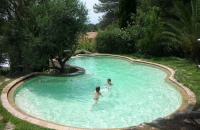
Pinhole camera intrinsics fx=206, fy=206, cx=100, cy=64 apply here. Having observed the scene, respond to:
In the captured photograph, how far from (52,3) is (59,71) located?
4.42 meters

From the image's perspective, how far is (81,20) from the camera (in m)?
11.8

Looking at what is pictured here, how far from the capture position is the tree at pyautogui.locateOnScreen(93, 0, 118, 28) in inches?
1551

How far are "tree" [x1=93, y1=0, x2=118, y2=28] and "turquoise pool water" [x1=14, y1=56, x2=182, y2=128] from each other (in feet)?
91.6

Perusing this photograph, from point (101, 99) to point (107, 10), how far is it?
3420 cm

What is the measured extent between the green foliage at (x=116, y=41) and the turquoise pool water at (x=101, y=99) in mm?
7386

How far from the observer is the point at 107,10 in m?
40.8

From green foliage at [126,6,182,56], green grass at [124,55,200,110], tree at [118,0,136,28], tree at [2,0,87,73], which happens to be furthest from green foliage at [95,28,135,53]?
tree at [2,0,87,73]

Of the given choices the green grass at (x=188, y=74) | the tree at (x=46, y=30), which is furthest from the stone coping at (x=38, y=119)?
the tree at (x=46, y=30)

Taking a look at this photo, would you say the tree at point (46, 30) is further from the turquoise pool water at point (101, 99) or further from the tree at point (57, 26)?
the turquoise pool water at point (101, 99)

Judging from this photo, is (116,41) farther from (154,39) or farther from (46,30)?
(46,30)

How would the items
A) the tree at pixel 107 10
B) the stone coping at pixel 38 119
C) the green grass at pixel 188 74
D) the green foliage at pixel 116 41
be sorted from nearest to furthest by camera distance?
the stone coping at pixel 38 119 < the green grass at pixel 188 74 < the green foliage at pixel 116 41 < the tree at pixel 107 10

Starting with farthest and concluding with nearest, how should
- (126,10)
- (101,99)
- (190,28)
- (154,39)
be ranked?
(126,10), (154,39), (190,28), (101,99)

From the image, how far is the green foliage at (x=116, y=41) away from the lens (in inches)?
819

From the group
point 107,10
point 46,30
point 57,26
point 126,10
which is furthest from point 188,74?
point 107,10
